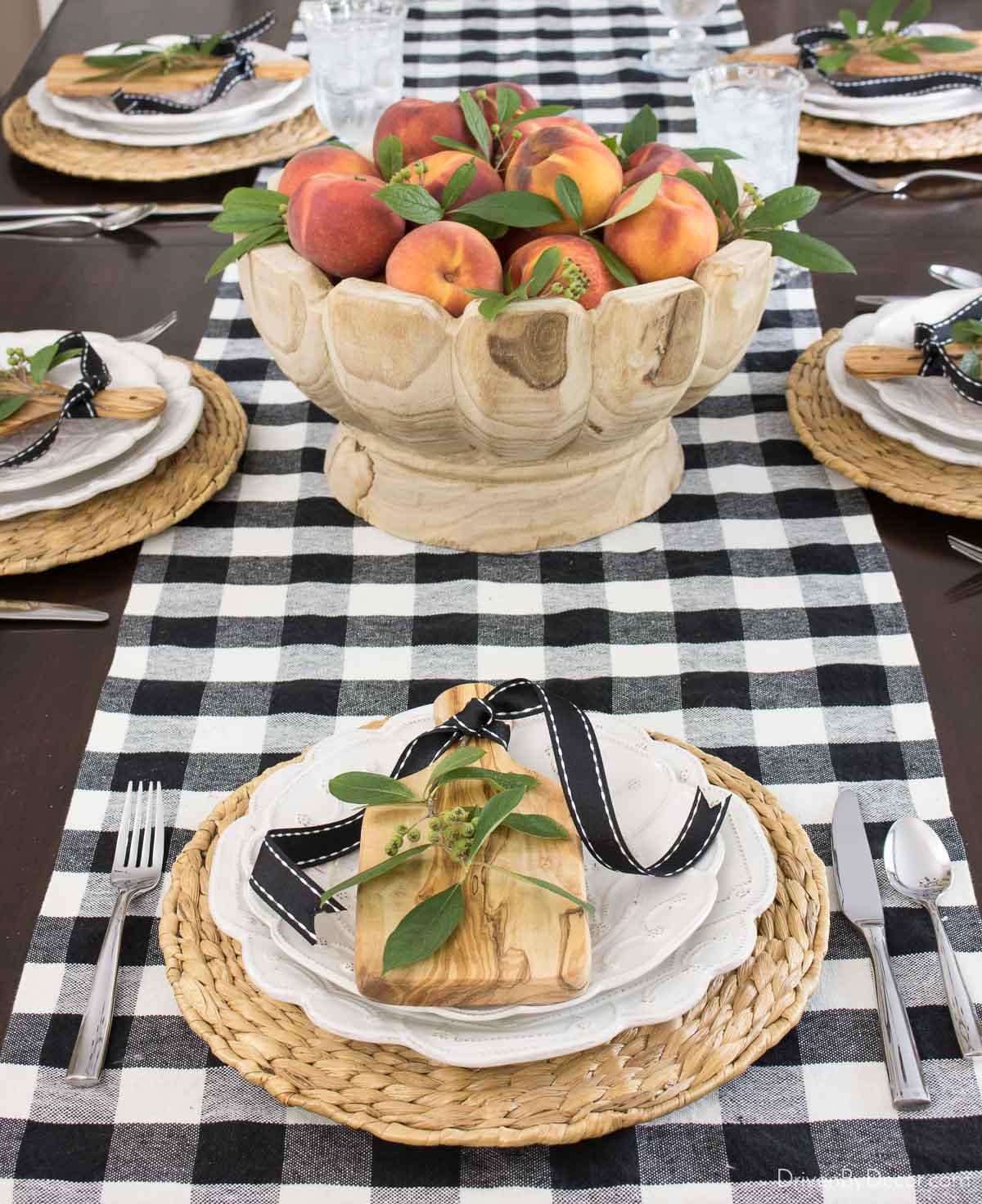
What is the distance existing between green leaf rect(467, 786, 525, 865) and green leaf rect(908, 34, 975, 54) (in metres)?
1.06

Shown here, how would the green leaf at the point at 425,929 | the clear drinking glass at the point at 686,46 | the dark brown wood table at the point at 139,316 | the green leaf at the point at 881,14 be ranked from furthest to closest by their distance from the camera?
the clear drinking glass at the point at 686,46 < the green leaf at the point at 881,14 < the dark brown wood table at the point at 139,316 < the green leaf at the point at 425,929

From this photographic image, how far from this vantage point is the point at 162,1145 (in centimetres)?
50

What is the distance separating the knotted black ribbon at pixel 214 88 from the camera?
4.08 ft

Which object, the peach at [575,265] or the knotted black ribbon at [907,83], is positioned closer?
the peach at [575,265]

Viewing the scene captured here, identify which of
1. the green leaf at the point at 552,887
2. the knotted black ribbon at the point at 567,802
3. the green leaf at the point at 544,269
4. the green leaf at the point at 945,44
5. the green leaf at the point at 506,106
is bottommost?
the knotted black ribbon at the point at 567,802

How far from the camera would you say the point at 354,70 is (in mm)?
1176

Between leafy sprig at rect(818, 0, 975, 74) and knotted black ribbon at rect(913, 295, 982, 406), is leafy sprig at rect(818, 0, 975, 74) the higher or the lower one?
the higher one

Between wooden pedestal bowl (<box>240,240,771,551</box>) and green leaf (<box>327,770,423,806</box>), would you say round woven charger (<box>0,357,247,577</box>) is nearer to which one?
wooden pedestal bowl (<box>240,240,771,551</box>)

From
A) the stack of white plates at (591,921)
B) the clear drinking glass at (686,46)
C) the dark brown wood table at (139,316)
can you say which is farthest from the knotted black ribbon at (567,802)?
the clear drinking glass at (686,46)

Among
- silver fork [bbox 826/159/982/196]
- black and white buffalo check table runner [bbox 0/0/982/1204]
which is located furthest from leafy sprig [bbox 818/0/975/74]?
black and white buffalo check table runner [bbox 0/0/982/1204]

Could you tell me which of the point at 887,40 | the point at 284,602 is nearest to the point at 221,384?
the point at 284,602

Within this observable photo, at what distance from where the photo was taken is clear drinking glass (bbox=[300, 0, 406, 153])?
1157 millimetres

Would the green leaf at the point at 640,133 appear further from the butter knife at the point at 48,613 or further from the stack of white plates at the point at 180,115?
the stack of white plates at the point at 180,115

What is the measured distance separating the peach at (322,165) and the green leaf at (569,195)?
0.13 meters
